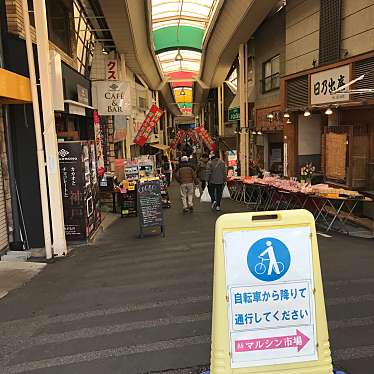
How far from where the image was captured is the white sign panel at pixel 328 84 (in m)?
9.75

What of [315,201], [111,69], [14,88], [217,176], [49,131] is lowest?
[315,201]

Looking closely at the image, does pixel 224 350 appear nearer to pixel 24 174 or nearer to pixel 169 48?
pixel 24 174

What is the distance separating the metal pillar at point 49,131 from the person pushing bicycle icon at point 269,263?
5548 millimetres

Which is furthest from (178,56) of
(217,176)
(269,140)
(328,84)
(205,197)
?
(328,84)

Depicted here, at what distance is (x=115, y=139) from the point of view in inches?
652

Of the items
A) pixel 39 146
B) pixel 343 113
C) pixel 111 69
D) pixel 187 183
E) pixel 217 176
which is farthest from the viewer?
pixel 111 69

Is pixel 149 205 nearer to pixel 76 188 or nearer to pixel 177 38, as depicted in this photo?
pixel 76 188

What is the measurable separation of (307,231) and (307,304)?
53 centimetres

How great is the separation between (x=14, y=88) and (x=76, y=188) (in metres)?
2.47

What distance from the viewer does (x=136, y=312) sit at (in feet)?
15.8

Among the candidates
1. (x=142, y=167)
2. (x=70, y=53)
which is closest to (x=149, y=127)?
(x=142, y=167)

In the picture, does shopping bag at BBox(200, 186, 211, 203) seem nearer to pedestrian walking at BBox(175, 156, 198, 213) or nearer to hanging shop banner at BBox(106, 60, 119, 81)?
pedestrian walking at BBox(175, 156, 198, 213)

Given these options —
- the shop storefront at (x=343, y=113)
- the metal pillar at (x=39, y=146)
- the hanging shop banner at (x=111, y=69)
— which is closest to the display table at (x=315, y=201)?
the shop storefront at (x=343, y=113)

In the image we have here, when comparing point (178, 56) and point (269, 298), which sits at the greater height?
point (178, 56)
